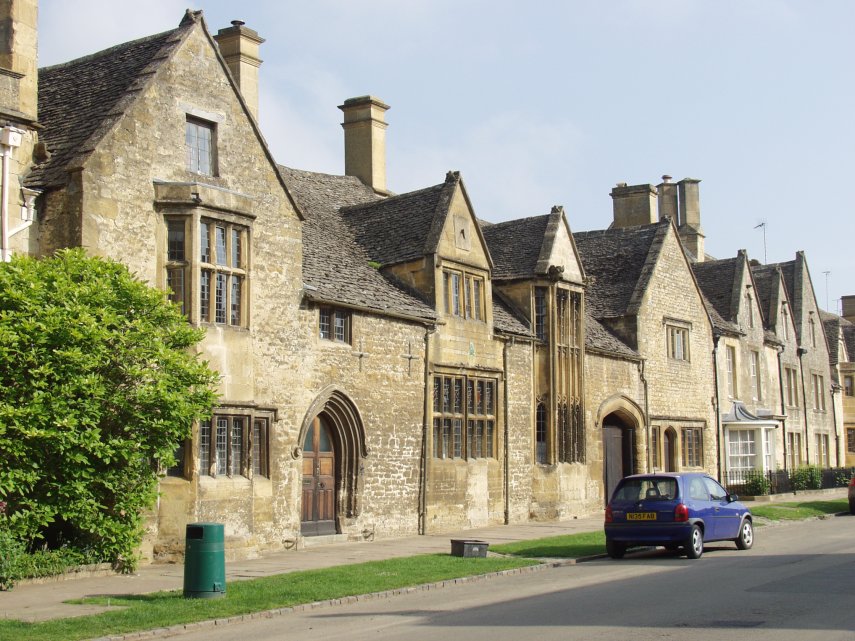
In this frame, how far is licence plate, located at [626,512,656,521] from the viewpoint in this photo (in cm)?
1933

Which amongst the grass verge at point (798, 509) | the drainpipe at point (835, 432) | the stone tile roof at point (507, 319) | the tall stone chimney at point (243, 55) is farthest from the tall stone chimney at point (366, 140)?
the drainpipe at point (835, 432)

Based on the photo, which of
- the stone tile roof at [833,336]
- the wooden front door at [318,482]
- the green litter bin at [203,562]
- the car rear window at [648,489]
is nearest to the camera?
the green litter bin at [203,562]

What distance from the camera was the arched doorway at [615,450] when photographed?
33250mm

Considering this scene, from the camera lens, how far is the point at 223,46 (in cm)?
2692

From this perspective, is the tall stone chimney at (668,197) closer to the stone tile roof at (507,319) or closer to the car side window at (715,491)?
the stone tile roof at (507,319)

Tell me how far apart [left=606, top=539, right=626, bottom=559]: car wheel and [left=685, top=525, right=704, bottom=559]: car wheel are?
120 cm

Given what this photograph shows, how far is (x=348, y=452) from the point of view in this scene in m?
22.8

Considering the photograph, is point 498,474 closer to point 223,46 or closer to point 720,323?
point 223,46

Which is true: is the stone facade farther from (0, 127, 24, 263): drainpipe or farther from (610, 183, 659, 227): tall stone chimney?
(610, 183, 659, 227): tall stone chimney

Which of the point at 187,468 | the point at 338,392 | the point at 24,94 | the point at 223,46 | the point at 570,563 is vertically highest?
the point at 223,46

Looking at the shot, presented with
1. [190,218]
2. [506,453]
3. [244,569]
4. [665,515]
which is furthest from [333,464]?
[665,515]

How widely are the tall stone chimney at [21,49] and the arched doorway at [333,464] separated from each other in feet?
26.4

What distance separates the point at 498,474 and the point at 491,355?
3.08m

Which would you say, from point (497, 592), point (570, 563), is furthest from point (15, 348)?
point (570, 563)
